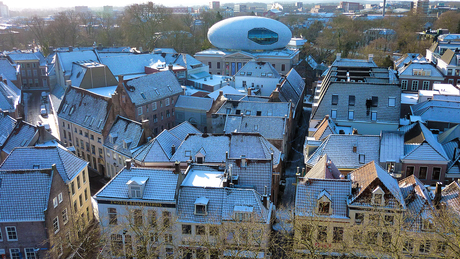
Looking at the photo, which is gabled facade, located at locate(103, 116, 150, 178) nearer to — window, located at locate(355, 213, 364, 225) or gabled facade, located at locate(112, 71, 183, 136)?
gabled facade, located at locate(112, 71, 183, 136)

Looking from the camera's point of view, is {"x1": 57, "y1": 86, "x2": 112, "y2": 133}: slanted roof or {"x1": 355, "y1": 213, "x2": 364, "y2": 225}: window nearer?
{"x1": 355, "y1": 213, "x2": 364, "y2": 225}: window

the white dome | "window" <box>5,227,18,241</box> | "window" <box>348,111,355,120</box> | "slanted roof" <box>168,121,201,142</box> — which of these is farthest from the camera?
the white dome

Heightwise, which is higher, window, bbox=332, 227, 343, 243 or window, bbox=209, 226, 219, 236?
window, bbox=209, 226, 219, 236

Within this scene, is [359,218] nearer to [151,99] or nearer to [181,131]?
[181,131]

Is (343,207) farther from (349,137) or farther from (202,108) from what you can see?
(202,108)

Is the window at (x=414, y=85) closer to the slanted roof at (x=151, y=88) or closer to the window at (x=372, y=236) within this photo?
the slanted roof at (x=151, y=88)

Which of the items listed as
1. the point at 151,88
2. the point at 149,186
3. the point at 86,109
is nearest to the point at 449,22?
the point at 151,88

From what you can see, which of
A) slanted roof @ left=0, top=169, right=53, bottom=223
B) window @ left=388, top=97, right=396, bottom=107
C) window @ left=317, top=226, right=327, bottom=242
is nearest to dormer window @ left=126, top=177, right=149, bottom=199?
slanted roof @ left=0, top=169, right=53, bottom=223

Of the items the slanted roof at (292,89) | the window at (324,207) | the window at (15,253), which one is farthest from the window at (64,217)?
the slanted roof at (292,89)
